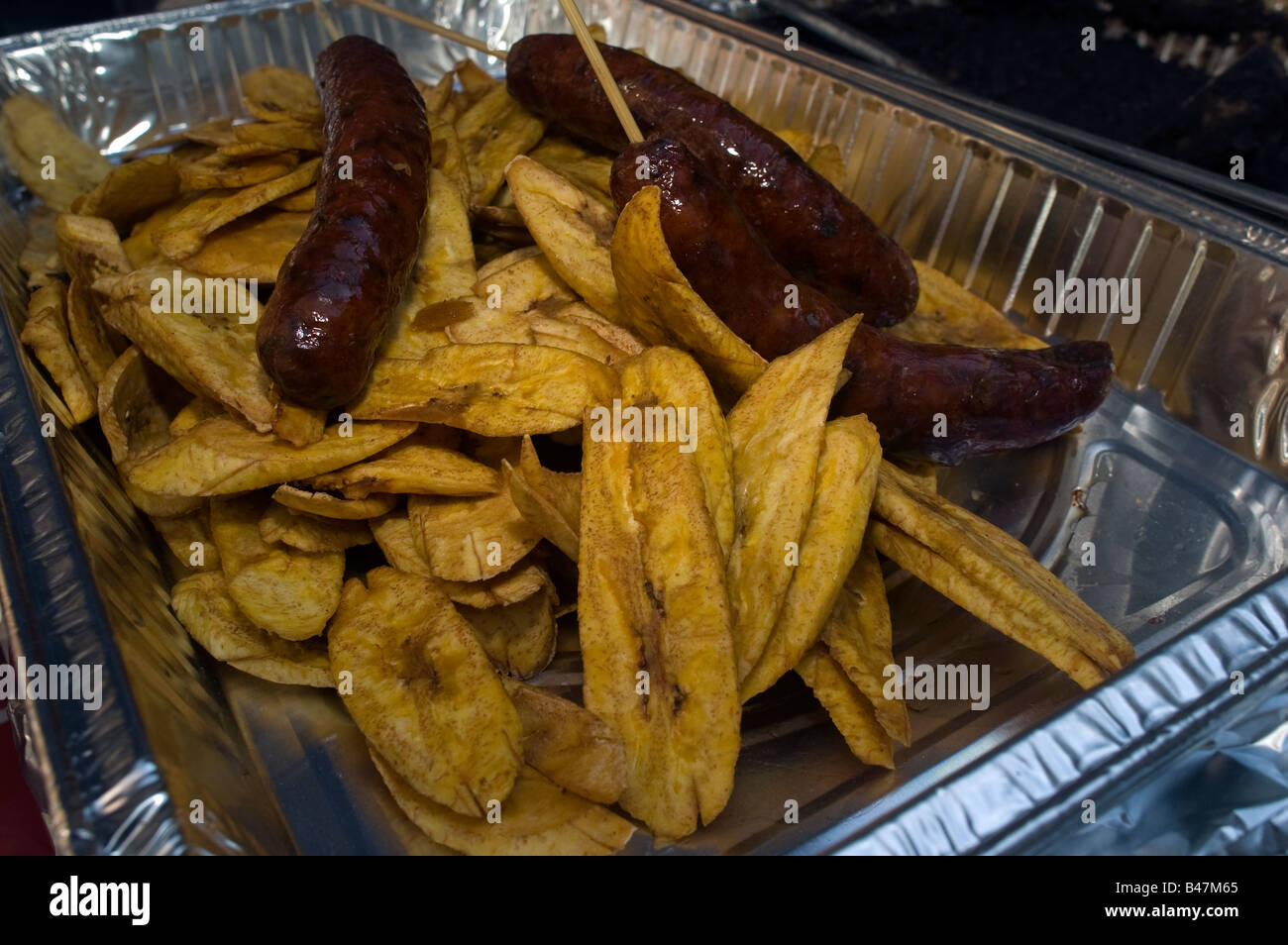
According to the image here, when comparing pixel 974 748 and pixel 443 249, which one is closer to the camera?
pixel 974 748

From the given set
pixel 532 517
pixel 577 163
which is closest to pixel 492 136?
pixel 577 163

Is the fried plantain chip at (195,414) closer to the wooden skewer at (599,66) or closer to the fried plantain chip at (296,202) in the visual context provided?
the fried plantain chip at (296,202)

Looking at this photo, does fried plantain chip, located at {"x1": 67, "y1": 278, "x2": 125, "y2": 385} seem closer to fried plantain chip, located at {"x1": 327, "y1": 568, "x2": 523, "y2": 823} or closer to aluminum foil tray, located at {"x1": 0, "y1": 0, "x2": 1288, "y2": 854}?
aluminum foil tray, located at {"x1": 0, "y1": 0, "x2": 1288, "y2": 854}

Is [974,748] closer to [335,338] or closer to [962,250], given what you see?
[335,338]

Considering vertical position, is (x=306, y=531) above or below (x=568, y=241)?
below

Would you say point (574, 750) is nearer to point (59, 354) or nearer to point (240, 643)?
point (240, 643)
